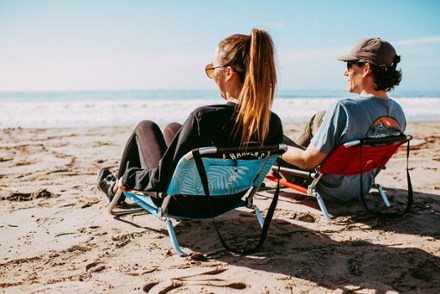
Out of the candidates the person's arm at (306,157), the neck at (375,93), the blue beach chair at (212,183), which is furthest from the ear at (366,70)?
the blue beach chair at (212,183)

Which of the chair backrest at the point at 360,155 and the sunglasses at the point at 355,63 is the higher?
the sunglasses at the point at 355,63

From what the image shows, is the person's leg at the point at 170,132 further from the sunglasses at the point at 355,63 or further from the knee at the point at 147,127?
the sunglasses at the point at 355,63

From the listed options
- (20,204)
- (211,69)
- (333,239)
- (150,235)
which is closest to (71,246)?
(150,235)

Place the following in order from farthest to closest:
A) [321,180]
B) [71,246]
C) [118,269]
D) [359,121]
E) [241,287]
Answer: [321,180] < [359,121] < [71,246] < [118,269] < [241,287]

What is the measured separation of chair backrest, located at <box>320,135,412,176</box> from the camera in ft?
11.1

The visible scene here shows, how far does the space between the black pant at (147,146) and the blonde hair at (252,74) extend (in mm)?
907

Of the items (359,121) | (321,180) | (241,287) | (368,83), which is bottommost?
(241,287)

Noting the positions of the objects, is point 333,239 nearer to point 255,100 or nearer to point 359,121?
point 359,121

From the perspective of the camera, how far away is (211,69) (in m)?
2.83

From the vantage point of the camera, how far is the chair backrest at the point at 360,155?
3381 millimetres

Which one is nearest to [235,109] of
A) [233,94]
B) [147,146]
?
[233,94]

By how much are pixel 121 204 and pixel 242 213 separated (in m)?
1.31

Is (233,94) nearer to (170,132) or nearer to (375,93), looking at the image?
(170,132)

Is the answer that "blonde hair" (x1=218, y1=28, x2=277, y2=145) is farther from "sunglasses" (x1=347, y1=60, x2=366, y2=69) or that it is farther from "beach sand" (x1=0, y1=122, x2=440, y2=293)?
"sunglasses" (x1=347, y1=60, x2=366, y2=69)
